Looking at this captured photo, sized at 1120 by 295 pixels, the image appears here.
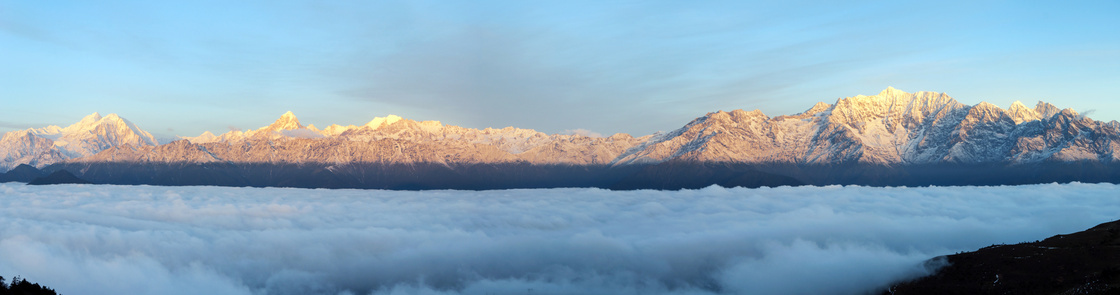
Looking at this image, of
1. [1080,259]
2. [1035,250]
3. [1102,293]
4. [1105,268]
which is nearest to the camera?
[1102,293]

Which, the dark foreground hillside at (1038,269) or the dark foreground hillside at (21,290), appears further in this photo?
the dark foreground hillside at (1038,269)

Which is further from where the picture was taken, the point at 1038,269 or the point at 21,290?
the point at 1038,269

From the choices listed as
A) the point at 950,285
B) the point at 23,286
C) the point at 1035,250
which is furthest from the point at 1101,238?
the point at 23,286

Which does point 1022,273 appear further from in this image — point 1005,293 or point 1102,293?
point 1102,293

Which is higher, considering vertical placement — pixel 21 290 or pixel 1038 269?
pixel 1038 269

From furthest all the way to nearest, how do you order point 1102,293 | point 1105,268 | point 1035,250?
point 1035,250
point 1105,268
point 1102,293

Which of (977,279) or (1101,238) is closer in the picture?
(977,279)

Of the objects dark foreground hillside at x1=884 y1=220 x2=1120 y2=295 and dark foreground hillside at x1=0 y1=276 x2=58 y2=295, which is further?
dark foreground hillside at x1=884 y1=220 x2=1120 y2=295

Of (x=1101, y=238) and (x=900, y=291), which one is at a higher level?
(x=1101, y=238)
